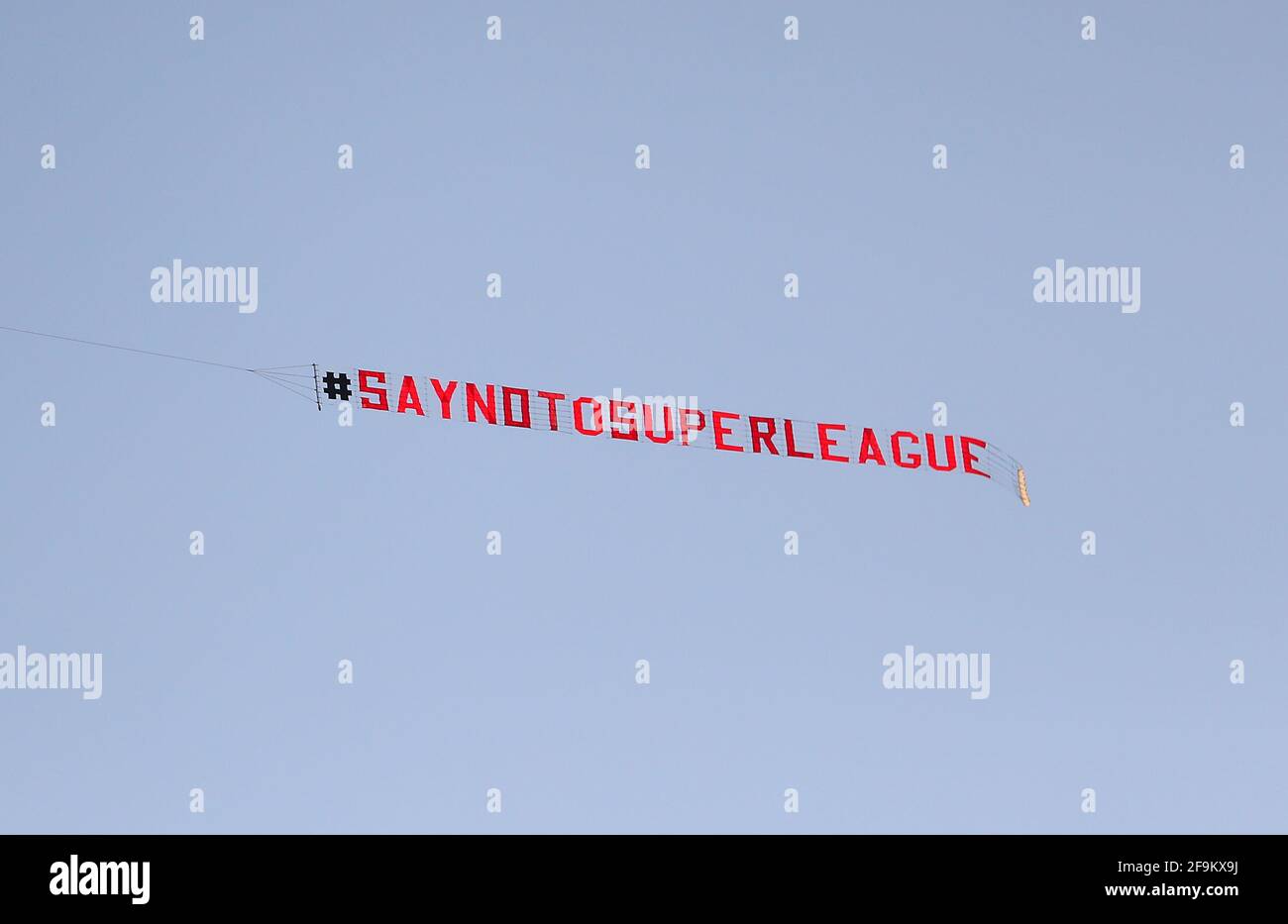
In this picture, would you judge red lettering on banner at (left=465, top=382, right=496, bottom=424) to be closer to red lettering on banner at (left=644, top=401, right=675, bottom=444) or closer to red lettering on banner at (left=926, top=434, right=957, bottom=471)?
red lettering on banner at (left=644, top=401, right=675, bottom=444)

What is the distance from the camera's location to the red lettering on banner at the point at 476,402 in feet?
27.2

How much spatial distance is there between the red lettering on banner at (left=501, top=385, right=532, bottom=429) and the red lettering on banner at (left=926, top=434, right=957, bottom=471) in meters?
2.02

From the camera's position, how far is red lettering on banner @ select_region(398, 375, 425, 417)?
8281mm

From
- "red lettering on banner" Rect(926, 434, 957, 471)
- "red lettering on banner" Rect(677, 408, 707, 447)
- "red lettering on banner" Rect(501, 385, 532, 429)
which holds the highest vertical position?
"red lettering on banner" Rect(501, 385, 532, 429)

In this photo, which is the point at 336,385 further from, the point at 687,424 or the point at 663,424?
the point at 687,424

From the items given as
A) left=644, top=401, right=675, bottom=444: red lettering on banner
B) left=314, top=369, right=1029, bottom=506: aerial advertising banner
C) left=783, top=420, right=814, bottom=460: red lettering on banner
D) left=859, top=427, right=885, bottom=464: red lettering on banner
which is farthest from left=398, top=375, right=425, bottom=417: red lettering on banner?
left=859, top=427, right=885, bottom=464: red lettering on banner

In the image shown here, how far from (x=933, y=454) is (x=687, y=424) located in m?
1.26

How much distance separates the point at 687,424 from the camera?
839cm

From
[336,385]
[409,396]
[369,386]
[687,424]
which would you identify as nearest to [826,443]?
[687,424]

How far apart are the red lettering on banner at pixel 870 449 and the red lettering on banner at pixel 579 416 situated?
1322 mm

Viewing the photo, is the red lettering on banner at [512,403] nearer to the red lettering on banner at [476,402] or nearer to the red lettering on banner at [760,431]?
the red lettering on banner at [476,402]
